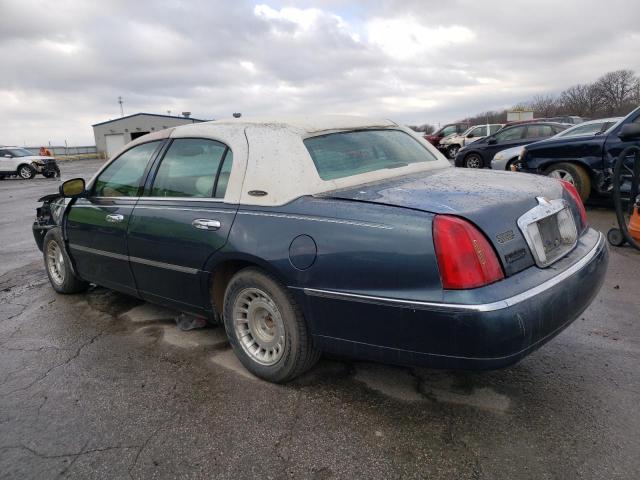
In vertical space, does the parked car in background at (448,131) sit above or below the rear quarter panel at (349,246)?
above

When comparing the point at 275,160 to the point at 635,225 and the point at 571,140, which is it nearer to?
the point at 635,225

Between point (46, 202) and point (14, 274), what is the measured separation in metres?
1.54

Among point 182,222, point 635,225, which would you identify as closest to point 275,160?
point 182,222

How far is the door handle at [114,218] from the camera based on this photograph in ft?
12.5

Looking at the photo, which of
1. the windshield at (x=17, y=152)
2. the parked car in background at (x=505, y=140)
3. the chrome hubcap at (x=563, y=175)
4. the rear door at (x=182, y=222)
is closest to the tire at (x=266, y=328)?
the rear door at (x=182, y=222)

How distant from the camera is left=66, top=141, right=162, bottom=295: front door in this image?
3.83 metres

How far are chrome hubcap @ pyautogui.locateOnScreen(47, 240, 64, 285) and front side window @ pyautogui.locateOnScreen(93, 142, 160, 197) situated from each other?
110 centimetres

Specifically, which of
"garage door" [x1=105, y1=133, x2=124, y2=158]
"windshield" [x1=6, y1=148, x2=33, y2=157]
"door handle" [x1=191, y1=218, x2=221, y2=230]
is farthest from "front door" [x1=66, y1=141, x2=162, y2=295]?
"garage door" [x1=105, y1=133, x2=124, y2=158]

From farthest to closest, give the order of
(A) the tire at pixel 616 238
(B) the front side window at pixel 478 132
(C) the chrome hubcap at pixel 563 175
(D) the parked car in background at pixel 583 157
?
(B) the front side window at pixel 478 132 < (C) the chrome hubcap at pixel 563 175 < (D) the parked car in background at pixel 583 157 < (A) the tire at pixel 616 238

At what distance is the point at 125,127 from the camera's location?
56.4m

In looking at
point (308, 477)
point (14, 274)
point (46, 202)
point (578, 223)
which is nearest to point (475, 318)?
point (308, 477)

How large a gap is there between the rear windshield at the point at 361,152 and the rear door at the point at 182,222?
0.58 meters

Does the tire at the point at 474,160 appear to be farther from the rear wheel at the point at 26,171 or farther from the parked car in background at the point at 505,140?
the rear wheel at the point at 26,171

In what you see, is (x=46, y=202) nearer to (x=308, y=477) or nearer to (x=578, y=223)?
(x=308, y=477)
